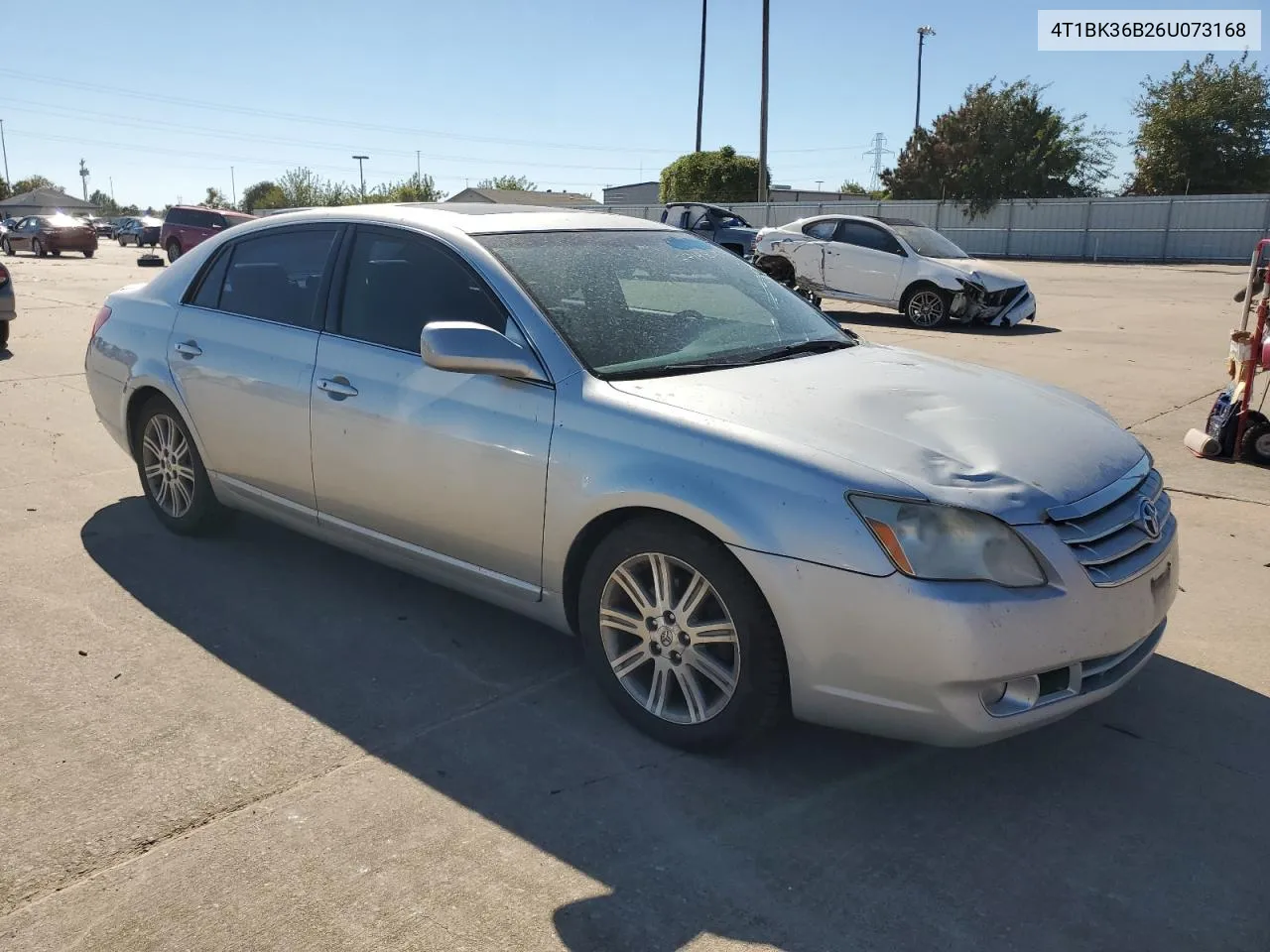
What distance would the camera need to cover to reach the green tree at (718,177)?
5000cm

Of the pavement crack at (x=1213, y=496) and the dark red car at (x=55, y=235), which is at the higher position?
the dark red car at (x=55, y=235)

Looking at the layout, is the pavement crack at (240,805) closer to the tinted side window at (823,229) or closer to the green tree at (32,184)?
the tinted side window at (823,229)

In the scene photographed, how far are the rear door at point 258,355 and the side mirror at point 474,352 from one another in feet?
3.22

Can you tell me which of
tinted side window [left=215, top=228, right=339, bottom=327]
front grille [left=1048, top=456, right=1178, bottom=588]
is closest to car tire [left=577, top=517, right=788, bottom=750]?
front grille [left=1048, top=456, right=1178, bottom=588]

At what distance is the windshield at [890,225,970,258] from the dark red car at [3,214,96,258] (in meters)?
30.8

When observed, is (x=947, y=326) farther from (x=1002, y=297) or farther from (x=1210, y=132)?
(x=1210, y=132)

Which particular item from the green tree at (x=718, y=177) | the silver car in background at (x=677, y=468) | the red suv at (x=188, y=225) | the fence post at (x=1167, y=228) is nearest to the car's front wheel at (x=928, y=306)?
the silver car in background at (x=677, y=468)

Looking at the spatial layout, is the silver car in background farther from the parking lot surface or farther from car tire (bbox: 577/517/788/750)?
the parking lot surface

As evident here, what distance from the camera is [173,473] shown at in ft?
17.0

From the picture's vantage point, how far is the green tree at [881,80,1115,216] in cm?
4434

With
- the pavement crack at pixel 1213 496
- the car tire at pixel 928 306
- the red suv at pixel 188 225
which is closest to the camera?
the pavement crack at pixel 1213 496

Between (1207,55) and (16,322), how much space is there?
4522 centimetres

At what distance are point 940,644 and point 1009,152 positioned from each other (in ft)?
152

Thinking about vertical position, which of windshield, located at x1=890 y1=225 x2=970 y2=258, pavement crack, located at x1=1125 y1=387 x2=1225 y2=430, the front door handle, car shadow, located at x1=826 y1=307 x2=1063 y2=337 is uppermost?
windshield, located at x1=890 y1=225 x2=970 y2=258
